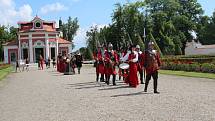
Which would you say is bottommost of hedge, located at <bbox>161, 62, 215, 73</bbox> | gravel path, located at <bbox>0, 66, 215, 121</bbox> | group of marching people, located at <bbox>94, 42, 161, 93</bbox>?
gravel path, located at <bbox>0, 66, 215, 121</bbox>

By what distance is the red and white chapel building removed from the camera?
86.0 metres

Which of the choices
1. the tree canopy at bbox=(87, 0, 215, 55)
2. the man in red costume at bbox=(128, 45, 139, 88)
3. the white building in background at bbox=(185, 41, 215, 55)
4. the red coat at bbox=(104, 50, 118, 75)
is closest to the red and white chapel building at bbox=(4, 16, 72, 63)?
the tree canopy at bbox=(87, 0, 215, 55)

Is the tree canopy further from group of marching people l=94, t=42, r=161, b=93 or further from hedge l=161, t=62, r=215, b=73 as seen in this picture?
group of marching people l=94, t=42, r=161, b=93

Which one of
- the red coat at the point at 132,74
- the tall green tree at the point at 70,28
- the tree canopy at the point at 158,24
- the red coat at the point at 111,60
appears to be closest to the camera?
the red coat at the point at 132,74

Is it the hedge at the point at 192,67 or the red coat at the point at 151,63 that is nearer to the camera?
the red coat at the point at 151,63

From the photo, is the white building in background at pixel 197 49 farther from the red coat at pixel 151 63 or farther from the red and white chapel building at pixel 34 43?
A: the red coat at pixel 151 63

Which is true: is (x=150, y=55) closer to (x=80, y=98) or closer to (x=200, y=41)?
(x=80, y=98)

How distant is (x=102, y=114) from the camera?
441 inches

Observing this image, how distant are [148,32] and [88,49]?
17115mm

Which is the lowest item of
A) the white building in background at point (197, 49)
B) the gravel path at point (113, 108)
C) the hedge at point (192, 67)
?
the gravel path at point (113, 108)

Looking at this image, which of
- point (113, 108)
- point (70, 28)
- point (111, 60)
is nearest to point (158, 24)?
point (70, 28)

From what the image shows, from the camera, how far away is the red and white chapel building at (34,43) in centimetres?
8600

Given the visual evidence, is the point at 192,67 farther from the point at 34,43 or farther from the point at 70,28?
the point at 70,28

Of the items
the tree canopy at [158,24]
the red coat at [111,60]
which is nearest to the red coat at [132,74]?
the red coat at [111,60]
